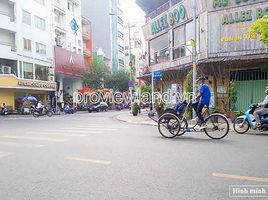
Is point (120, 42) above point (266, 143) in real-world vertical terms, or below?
above

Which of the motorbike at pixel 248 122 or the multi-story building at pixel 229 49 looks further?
the multi-story building at pixel 229 49

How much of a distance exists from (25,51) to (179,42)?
70.8ft

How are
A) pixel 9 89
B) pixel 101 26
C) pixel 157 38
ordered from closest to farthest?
pixel 157 38, pixel 9 89, pixel 101 26

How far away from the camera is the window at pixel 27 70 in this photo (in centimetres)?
3653

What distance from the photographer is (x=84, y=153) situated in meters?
7.43

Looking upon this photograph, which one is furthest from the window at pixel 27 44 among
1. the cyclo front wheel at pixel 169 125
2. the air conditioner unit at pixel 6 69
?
the cyclo front wheel at pixel 169 125

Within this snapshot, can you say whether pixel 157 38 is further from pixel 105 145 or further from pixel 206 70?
pixel 105 145

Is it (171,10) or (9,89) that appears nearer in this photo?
(171,10)

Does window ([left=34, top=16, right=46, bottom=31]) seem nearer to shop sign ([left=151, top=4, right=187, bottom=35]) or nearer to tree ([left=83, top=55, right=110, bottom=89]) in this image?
tree ([left=83, top=55, right=110, bottom=89])

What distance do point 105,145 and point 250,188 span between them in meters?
4.67

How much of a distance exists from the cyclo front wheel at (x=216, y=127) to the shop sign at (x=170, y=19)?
521 inches

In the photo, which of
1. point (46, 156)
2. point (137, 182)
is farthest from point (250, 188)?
point (46, 156)

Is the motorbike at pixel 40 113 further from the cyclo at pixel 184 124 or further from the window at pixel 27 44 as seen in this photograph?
the cyclo at pixel 184 124

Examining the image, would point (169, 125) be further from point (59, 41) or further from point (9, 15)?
point (59, 41)
